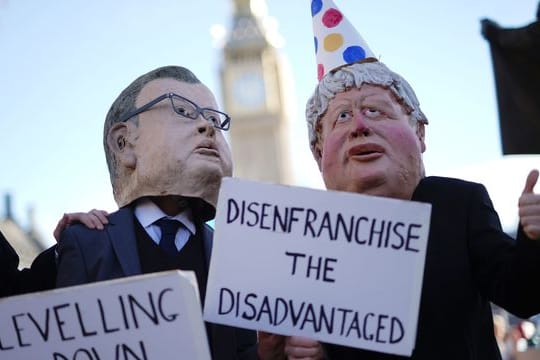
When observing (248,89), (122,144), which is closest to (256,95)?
(248,89)

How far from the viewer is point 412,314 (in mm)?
2355

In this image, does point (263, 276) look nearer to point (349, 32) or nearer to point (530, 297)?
point (530, 297)

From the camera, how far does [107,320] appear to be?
237cm

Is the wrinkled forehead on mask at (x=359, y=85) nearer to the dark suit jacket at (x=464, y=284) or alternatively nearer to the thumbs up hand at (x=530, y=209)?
the dark suit jacket at (x=464, y=284)

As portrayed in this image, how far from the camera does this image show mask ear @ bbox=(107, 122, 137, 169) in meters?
3.18

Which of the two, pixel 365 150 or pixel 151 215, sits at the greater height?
Answer: pixel 365 150

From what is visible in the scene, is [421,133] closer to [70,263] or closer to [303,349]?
[303,349]

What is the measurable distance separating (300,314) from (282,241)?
20 cm

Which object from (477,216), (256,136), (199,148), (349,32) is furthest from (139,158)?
(256,136)

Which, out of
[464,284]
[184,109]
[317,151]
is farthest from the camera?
[184,109]

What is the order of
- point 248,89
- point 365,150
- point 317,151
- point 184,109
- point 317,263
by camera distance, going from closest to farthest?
1. point 317,263
2. point 365,150
3. point 317,151
4. point 184,109
5. point 248,89

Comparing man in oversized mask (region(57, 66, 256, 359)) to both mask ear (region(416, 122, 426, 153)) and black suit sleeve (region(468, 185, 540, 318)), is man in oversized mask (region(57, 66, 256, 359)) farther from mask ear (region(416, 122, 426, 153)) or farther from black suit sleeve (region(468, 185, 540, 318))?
black suit sleeve (region(468, 185, 540, 318))

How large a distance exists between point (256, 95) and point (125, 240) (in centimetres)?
4780

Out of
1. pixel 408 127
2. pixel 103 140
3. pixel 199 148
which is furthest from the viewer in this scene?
pixel 103 140
